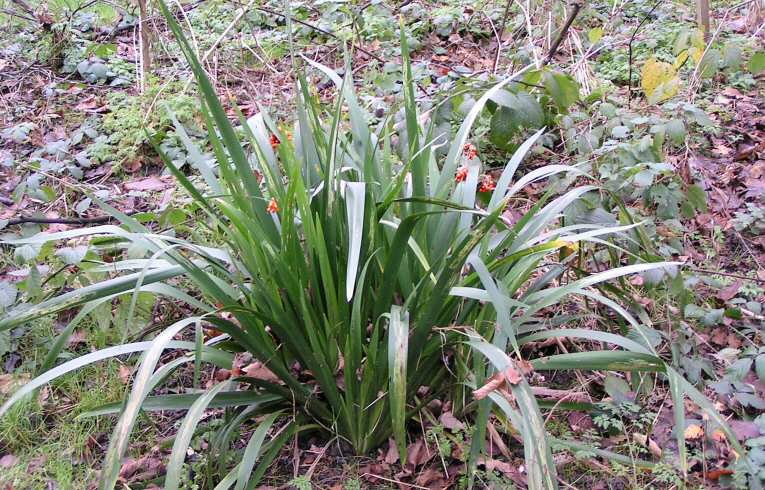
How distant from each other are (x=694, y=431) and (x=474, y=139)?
187cm

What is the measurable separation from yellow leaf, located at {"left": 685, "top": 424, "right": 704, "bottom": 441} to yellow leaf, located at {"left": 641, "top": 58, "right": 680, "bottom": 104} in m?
1.78

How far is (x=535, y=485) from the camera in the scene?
5.73 ft

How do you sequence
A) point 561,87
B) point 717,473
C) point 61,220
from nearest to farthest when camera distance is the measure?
point 717,473, point 61,220, point 561,87

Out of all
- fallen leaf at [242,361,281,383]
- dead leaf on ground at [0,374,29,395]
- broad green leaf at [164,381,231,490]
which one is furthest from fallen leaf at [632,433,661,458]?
dead leaf on ground at [0,374,29,395]

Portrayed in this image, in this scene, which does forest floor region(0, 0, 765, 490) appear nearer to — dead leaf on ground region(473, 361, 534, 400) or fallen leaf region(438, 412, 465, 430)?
fallen leaf region(438, 412, 465, 430)

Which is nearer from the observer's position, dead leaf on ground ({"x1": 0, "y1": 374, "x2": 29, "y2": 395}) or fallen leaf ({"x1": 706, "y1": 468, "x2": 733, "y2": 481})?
fallen leaf ({"x1": 706, "y1": 468, "x2": 733, "y2": 481})

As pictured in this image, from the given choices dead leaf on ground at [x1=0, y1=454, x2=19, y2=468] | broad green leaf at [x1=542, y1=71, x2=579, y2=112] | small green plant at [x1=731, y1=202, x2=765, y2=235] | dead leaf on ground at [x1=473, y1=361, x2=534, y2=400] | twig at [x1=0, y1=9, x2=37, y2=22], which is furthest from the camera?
twig at [x1=0, y1=9, x2=37, y2=22]

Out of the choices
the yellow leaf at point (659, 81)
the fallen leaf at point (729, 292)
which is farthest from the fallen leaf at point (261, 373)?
the yellow leaf at point (659, 81)

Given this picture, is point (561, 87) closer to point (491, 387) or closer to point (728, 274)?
point (728, 274)

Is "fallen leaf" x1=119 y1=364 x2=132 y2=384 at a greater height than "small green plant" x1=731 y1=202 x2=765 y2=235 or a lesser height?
lesser

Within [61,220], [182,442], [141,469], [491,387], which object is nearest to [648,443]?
[491,387]

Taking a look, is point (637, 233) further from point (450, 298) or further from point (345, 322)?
point (345, 322)

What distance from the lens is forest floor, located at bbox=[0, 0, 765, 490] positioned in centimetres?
235

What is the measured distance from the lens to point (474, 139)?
3762 mm
